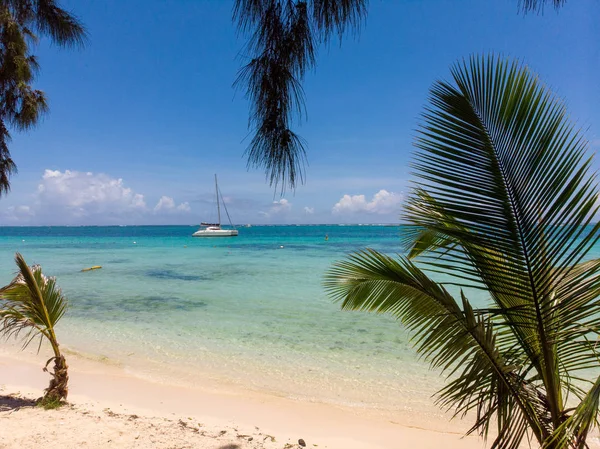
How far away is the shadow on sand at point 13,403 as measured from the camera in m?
4.32

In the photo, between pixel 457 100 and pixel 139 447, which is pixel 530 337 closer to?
pixel 457 100

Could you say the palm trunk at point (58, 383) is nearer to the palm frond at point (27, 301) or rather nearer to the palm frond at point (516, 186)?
the palm frond at point (27, 301)

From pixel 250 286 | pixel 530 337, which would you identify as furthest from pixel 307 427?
pixel 250 286

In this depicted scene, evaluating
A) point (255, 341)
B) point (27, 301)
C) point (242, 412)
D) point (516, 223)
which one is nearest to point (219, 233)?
point (255, 341)

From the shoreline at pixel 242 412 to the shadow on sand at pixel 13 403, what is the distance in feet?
0.95

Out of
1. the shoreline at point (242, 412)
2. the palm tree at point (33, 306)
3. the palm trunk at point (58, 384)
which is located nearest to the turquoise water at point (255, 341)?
the shoreline at point (242, 412)

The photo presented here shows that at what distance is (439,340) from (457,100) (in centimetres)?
139

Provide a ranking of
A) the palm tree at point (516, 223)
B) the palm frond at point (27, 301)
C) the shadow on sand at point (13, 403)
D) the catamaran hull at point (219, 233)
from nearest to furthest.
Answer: the palm tree at point (516, 223)
the palm frond at point (27, 301)
the shadow on sand at point (13, 403)
the catamaran hull at point (219, 233)

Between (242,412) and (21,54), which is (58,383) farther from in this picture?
(21,54)

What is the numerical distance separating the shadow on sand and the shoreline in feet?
0.95

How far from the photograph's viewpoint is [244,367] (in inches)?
277

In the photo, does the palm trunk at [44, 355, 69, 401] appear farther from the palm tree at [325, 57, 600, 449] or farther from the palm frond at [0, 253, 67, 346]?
the palm tree at [325, 57, 600, 449]

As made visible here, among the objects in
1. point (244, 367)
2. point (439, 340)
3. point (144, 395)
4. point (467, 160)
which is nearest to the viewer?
point (467, 160)

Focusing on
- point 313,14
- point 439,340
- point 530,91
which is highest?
point 313,14
